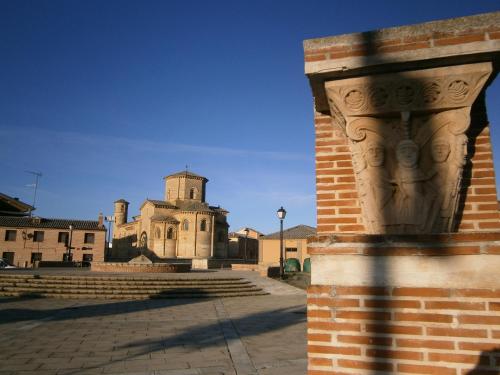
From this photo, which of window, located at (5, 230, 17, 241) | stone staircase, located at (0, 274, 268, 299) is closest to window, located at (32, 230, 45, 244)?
window, located at (5, 230, 17, 241)

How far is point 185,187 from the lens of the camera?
57500 millimetres

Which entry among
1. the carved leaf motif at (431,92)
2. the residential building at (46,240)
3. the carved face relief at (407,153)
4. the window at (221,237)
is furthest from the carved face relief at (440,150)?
the window at (221,237)

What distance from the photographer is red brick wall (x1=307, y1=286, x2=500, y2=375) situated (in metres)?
2.25

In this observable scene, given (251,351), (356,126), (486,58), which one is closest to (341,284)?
(356,126)

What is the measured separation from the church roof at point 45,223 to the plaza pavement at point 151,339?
121ft

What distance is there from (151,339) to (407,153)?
19.8 ft

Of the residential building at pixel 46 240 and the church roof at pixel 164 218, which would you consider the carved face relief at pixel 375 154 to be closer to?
the residential building at pixel 46 240

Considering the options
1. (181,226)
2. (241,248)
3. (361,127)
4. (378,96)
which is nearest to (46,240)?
(181,226)

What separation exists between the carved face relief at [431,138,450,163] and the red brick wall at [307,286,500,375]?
0.88 m

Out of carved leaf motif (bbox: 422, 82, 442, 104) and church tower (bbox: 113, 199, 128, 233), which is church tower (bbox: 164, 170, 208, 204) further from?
carved leaf motif (bbox: 422, 82, 442, 104)

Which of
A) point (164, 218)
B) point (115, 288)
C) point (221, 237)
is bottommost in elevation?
point (115, 288)

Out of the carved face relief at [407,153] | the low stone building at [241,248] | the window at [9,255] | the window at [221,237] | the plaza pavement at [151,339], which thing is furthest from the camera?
the low stone building at [241,248]

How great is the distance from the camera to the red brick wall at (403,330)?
2248mm

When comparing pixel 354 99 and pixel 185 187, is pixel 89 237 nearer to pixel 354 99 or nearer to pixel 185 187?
pixel 185 187
